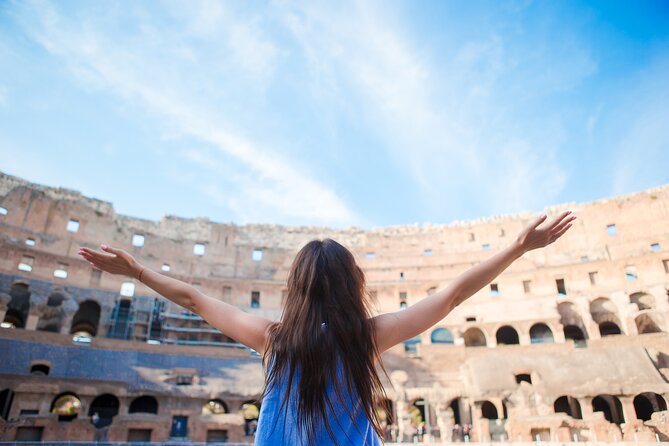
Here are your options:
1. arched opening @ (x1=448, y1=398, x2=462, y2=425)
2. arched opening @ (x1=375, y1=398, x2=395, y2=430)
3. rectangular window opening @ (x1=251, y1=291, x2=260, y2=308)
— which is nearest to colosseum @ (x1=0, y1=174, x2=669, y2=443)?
rectangular window opening @ (x1=251, y1=291, x2=260, y2=308)

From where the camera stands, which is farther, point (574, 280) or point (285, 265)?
point (285, 265)

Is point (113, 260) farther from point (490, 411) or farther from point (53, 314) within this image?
point (53, 314)

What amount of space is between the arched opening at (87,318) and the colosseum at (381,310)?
A: 0.40 feet

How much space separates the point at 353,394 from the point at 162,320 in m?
34.8

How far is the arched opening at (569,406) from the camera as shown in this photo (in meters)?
23.5

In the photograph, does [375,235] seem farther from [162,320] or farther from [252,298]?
[162,320]

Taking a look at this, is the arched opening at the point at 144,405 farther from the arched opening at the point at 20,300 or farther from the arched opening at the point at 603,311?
the arched opening at the point at 603,311

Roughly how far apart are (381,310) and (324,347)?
27.1 m

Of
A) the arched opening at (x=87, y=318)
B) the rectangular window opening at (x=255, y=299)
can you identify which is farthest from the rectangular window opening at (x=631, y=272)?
the arched opening at (x=87, y=318)

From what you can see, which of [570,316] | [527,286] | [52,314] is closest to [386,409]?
[52,314]

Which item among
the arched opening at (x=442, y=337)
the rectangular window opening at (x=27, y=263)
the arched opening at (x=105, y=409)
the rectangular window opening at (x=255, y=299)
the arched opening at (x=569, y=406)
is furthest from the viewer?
the rectangular window opening at (x=255, y=299)

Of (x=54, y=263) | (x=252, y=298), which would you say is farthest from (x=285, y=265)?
(x=54, y=263)

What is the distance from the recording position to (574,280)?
3253cm

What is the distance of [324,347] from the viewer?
1514 millimetres
